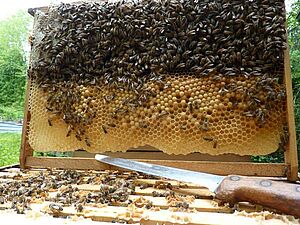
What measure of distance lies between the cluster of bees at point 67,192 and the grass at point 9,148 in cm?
128

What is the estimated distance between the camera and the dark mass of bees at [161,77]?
1281 mm

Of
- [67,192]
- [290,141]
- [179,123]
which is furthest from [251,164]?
[67,192]

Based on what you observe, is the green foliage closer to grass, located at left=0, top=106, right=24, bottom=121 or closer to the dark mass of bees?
grass, located at left=0, top=106, right=24, bottom=121

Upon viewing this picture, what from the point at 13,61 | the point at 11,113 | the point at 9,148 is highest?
the point at 13,61

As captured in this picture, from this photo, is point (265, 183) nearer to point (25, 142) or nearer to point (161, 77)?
point (161, 77)

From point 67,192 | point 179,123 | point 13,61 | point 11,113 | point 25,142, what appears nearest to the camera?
point 67,192

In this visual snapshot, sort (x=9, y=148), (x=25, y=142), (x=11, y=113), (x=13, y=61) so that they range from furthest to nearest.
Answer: (x=13, y=61) → (x=11, y=113) → (x=9, y=148) → (x=25, y=142)

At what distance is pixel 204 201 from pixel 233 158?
2.34 ft

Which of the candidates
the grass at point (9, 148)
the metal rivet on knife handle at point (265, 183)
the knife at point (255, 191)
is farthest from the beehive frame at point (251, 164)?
the grass at point (9, 148)

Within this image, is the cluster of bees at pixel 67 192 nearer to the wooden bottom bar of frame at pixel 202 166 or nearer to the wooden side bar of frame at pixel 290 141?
the wooden bottom bar of frame at pixel 202 166

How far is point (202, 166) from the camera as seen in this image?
1.32 m

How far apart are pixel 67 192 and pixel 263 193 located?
66cm

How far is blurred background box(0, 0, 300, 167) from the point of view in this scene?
2.39 metres

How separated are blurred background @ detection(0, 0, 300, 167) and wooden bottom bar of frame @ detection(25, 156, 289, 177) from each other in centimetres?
26
